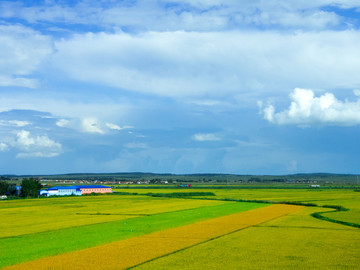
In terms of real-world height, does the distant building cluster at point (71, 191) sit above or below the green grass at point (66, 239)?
above

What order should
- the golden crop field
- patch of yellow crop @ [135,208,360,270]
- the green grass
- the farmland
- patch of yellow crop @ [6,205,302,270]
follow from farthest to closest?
the golden crop field < the green grass < the farmland < patch of yellow crop @ [6,205,302,270] < patch of yellow crop @ [135,208,360,270]

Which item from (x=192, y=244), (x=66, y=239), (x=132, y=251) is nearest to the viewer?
(x=132, y=251)

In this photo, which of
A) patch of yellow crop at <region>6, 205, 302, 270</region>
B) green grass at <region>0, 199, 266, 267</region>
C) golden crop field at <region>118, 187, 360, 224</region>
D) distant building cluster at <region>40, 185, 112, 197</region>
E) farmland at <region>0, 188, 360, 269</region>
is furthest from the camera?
distant building cluster at <region>40, 185, 112, 197</region>

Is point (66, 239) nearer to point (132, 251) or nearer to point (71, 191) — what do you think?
point (132, 251)

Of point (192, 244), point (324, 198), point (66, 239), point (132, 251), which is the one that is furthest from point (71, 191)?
point (132, 251)

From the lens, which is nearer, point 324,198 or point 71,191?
point 324,198

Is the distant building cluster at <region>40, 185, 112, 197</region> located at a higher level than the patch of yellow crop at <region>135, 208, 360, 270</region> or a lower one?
higher

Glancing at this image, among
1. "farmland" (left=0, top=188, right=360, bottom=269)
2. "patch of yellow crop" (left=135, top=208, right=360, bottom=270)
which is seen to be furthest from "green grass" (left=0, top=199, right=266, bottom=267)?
"patch of yellow crop" (left=135, top=208, right=360, bottom=270)

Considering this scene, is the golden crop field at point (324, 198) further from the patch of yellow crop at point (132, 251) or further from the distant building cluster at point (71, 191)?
the distant building cluster at point (71, 191)

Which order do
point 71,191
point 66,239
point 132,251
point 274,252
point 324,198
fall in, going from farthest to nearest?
point 71,191, point 324,198, point 66,239, point 132,251, point 274,252

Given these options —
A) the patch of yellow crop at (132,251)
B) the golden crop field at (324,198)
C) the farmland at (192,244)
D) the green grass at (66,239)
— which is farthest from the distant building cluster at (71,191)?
the patch of yellow crop at (132,251)

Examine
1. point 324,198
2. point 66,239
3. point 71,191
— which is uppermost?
point 71,191

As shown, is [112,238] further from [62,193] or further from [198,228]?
[62,193]

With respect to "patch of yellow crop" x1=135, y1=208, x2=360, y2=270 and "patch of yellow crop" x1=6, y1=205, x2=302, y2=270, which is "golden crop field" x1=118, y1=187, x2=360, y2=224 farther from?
"patch of yellow crop" x1=6, y1=205, x2=302, y2=270
